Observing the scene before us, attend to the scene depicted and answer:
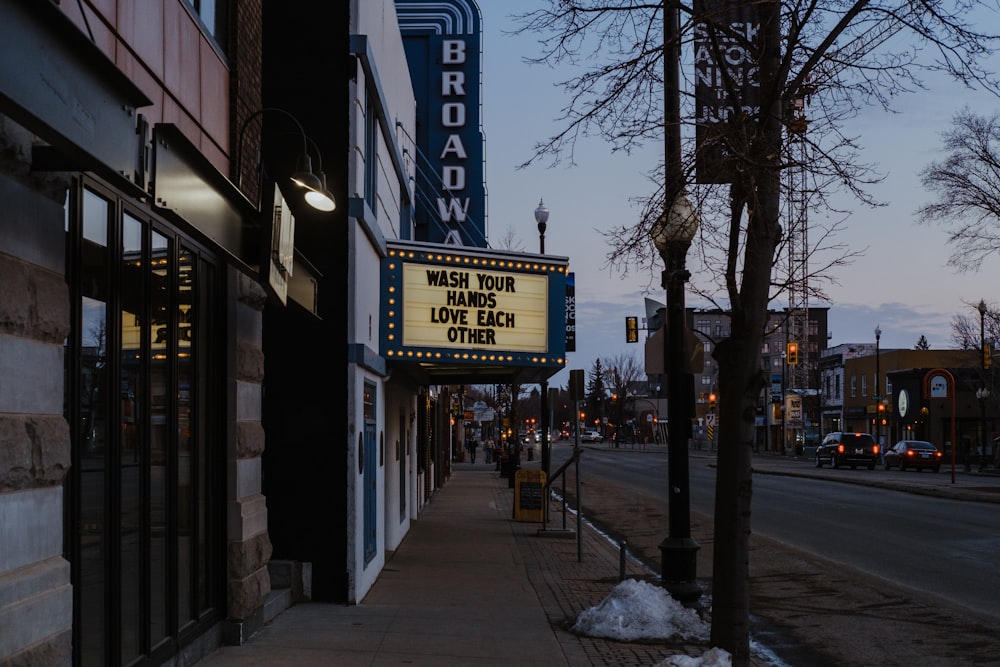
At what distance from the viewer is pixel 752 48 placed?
7793 mm

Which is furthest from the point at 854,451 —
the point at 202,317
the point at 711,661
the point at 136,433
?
the point at 136,433

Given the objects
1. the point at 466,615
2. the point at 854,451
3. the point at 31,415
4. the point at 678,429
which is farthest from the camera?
the point at 854,451

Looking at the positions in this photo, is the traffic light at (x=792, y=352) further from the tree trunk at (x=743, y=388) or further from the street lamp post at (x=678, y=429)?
the tree trunk at (x=743, y=388)

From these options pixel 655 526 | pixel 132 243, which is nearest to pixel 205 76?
pixel 132 243

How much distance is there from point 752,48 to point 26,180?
4973mm

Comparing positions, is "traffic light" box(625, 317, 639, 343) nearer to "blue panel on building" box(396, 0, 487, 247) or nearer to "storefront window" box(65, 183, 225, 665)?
"blue panel on building" box(396, 0, 487, 247)

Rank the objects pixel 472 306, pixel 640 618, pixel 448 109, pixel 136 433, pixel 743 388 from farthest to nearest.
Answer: pixel 448 109
pixel 472 306
pixel 640 618
pixel 743 388
pixel 136 433

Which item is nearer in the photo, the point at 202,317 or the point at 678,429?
the point at 202,317

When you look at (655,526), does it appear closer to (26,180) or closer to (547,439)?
(547,439)

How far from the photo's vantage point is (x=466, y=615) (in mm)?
11070

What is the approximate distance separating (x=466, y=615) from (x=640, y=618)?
75.0 inches

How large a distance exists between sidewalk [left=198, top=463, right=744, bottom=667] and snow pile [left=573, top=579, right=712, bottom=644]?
6.7 inches

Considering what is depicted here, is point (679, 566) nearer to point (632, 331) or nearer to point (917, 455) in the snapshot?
point (632, 331)

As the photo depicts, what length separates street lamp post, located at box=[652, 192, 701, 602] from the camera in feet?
36.7
